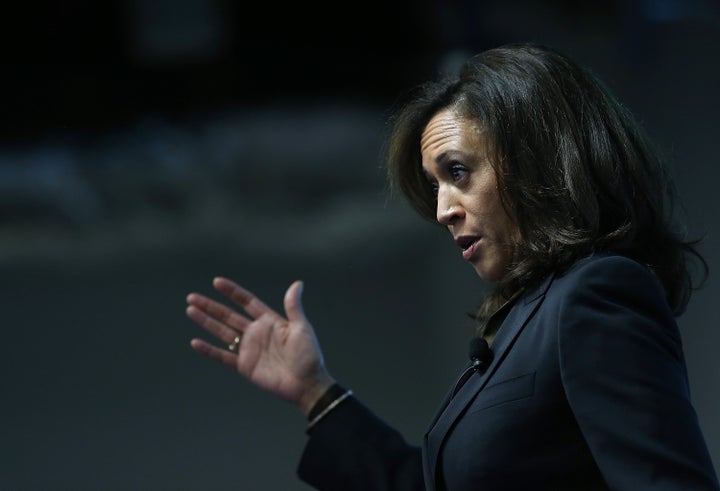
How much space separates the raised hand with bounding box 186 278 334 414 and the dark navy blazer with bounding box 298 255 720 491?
20 cm

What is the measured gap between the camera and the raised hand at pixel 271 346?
149 centimetres

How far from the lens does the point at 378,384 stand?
9.93 ft

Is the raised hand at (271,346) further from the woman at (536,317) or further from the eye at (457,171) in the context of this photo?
the eye at (457,171)

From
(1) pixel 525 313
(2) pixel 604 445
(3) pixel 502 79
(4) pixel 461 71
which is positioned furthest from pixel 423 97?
(2) pixel 604 445

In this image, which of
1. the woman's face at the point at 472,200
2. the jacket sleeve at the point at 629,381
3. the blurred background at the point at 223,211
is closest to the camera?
the jacket sleeve at the point at 629,381

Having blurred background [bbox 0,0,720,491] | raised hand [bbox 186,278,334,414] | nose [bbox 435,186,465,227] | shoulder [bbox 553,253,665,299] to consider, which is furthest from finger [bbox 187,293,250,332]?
blurred background [bbox 0,0,720,491]

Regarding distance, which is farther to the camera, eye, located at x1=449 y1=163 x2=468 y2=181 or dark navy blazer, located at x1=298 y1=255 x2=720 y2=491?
eye, located at x1=449 y1=163 x2=468 y2=181

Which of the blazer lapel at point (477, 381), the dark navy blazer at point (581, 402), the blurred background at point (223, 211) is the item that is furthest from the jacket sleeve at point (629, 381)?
the blurred background at point (223, 211)

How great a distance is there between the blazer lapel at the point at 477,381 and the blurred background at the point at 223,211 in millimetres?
1632

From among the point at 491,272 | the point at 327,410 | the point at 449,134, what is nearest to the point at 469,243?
the point at 491,272

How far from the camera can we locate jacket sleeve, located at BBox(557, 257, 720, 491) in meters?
1.08

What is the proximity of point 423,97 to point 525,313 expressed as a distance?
0.46 m

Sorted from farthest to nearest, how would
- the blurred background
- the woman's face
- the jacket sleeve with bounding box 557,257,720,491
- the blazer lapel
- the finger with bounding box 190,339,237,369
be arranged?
1. the blurred background
2. the finger with bounding box 190,339,237,369
3. the woman's face
4. the blazer lapel
5. the jacket sleeve with bounding box 557,257,720,491

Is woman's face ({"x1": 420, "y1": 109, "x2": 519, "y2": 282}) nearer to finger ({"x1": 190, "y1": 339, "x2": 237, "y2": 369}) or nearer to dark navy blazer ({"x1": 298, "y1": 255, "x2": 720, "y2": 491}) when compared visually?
dark navy blazer ({"x1": 298, "y1": 255, "x2": 720, "y2": 491})
